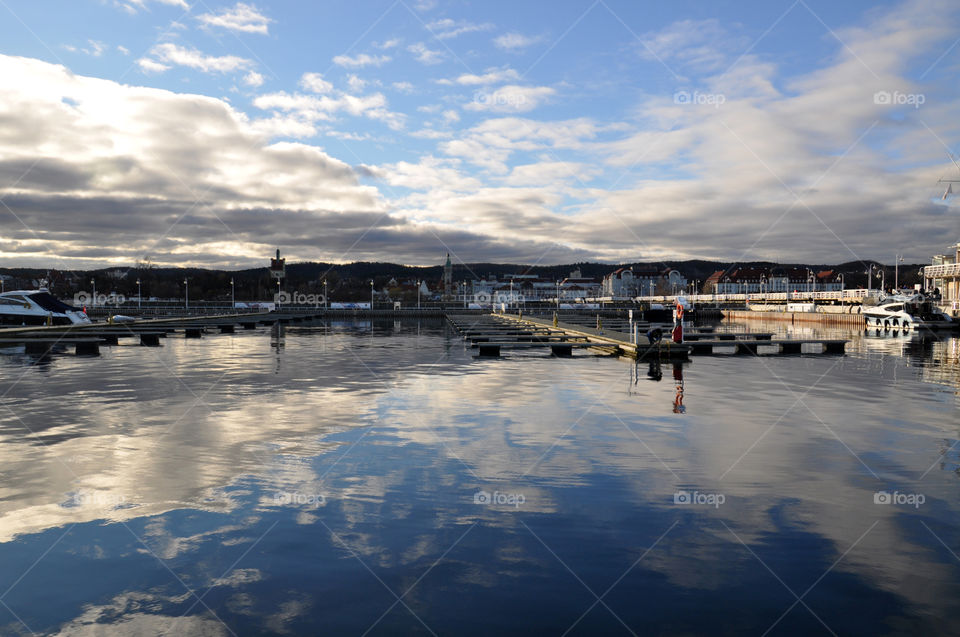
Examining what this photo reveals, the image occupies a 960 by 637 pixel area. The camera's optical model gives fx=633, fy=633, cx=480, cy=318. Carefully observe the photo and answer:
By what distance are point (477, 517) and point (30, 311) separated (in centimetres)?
6206

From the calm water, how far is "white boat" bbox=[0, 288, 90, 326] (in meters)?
45.6

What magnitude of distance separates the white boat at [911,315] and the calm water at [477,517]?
56.4m

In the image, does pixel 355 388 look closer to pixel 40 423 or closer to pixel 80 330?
pixel 40 423

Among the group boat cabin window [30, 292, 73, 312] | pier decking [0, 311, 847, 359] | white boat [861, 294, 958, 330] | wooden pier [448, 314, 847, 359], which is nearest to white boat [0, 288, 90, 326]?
boat cabin window [30, 292, 73, 312]

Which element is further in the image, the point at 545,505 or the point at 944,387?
the point at 944,387

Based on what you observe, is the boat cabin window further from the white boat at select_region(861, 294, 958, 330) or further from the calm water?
the white boat at select_region(861, 294, 958, 330)

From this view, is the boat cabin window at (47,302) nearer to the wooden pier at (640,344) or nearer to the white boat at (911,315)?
the wooden pier at (640,344)

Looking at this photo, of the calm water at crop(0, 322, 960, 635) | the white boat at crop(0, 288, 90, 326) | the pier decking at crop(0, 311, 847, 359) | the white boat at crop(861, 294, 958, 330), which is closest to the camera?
the calm water at crop(0, 322, 960, 635)

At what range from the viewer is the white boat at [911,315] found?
214ft

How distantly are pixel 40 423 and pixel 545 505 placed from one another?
43.1 ft

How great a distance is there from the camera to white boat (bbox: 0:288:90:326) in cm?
5581

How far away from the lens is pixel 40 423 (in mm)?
15352

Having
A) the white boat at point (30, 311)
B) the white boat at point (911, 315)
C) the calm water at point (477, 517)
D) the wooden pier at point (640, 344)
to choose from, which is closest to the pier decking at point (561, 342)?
the wooden pier at point (640, 344)

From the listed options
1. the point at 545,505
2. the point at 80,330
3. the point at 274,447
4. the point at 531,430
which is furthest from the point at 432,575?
the point at 80,330
